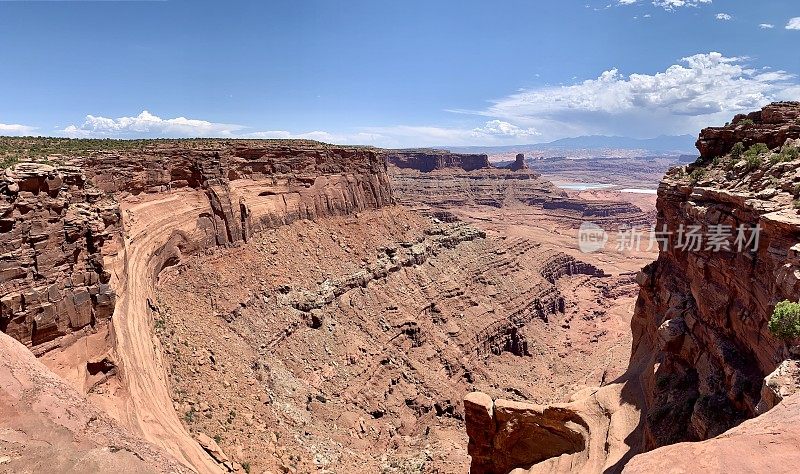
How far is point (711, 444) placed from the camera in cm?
669

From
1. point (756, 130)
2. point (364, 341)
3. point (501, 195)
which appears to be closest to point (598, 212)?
point (501, 195)

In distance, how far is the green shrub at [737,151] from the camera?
65.3 feet

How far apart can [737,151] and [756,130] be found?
4.29 ft

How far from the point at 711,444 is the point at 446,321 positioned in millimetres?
36099

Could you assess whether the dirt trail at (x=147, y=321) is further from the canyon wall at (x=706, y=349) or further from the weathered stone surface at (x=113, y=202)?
the canyon wall at (x=706, y=349)

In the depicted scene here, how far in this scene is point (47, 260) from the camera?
14.3 m

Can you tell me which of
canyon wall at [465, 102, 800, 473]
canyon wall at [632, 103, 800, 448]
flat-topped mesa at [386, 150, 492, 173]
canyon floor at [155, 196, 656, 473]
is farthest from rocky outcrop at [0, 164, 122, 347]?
flat-topped mesa at [386, 150, 492, 173]

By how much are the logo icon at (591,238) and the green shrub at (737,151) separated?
231 ft

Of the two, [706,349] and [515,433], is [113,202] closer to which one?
[515,433]

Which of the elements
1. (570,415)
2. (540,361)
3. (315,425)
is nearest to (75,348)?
(315,425)

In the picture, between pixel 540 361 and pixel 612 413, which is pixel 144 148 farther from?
pixel 540 361

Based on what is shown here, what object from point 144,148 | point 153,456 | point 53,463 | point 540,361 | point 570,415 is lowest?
point 540,361

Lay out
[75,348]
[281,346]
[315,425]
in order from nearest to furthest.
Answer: [75,348]
[315,425]
[281,346]

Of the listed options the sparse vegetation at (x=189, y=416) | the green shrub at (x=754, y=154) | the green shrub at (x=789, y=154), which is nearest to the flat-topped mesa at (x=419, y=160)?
the green shrub at (x=754, y=154)
